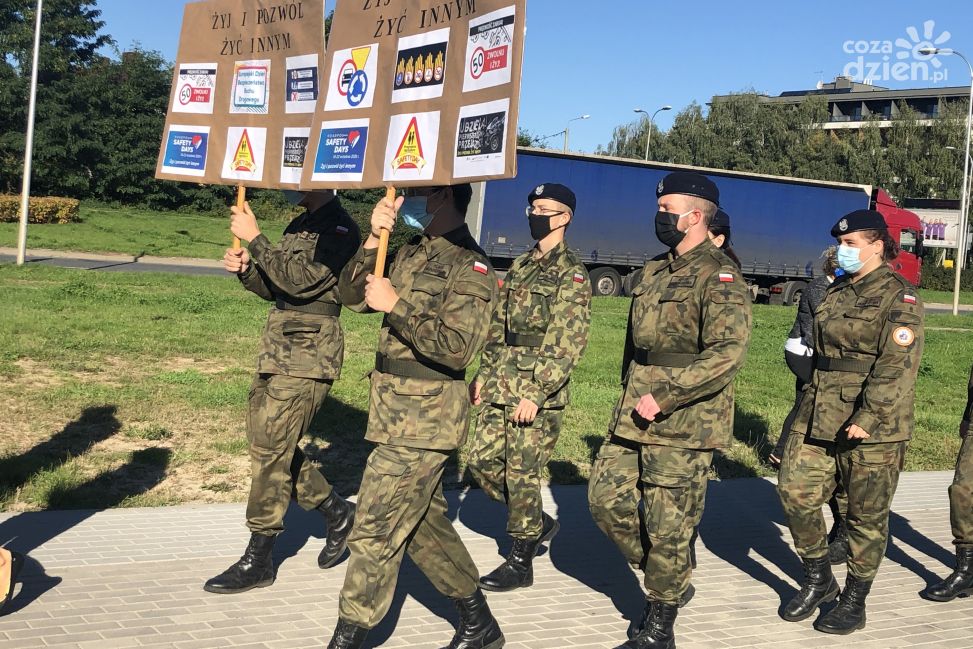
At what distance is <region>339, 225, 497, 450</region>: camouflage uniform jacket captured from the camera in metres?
4.33

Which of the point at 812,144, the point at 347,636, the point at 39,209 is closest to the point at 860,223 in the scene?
the point at 347,636

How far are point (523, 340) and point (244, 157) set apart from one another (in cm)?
179

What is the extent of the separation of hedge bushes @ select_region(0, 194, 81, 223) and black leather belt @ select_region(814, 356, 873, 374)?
108ft

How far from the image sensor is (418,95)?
176 inches

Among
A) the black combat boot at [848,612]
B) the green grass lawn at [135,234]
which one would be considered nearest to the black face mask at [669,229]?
the black combat boot at [848,612]

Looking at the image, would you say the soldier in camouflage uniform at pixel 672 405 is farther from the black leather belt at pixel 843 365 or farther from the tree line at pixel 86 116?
the tree line at pixel 86 116

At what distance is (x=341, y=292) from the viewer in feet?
17.1

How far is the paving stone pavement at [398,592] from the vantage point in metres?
4.84

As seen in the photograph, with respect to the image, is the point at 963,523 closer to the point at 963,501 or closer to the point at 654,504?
the point at 963,501

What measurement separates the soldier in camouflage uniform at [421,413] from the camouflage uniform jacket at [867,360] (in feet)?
7.15

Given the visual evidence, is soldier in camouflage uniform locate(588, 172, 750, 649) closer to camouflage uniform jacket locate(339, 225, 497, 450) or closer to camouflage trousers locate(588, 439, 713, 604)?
camouflage trousers locate(588, 439, 713, 604)

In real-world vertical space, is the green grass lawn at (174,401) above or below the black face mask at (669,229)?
below

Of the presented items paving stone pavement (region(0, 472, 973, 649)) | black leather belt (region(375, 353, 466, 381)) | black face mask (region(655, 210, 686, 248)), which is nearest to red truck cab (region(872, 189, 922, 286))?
paving stone pavement (region(0, 472, 973, 649))

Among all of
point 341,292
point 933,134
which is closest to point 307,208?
point 341,292
